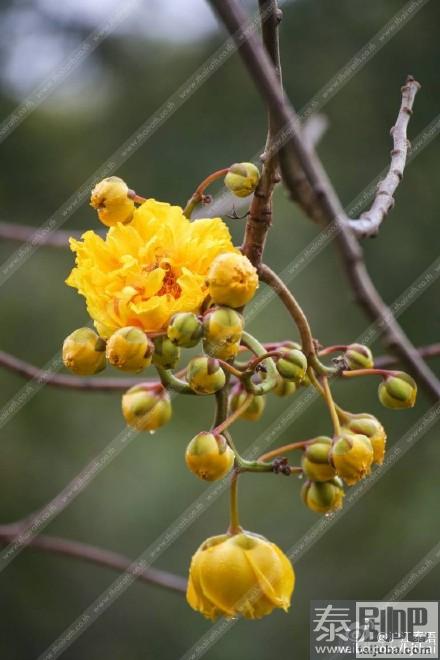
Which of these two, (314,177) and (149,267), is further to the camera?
(149,267)

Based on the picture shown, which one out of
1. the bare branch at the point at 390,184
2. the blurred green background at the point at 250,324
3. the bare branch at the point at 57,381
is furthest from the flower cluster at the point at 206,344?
the blurred green background at the point at 250,324

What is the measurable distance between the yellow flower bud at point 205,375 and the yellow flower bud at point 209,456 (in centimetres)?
6

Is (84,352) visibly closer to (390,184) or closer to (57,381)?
(390,184)

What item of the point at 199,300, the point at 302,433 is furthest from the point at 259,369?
the point at 302,433

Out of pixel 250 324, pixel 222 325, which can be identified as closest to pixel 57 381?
pixel 222 325

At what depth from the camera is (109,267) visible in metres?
1.21

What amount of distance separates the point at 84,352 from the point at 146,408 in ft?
0.46

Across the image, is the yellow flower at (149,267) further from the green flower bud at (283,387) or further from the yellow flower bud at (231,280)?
the green flower bud at (283,387)

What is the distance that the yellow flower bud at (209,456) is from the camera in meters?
1.16

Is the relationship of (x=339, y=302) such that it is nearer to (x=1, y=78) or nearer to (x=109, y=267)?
(x=1, y=78)

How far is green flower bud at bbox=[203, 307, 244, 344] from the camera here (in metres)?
1.12

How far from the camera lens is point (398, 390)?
1319 mm

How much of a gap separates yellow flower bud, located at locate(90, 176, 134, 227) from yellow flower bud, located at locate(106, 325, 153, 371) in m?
0.16

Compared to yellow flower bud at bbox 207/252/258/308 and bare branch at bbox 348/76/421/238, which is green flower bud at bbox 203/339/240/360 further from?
bare branch at bbox 348/76/421/238
